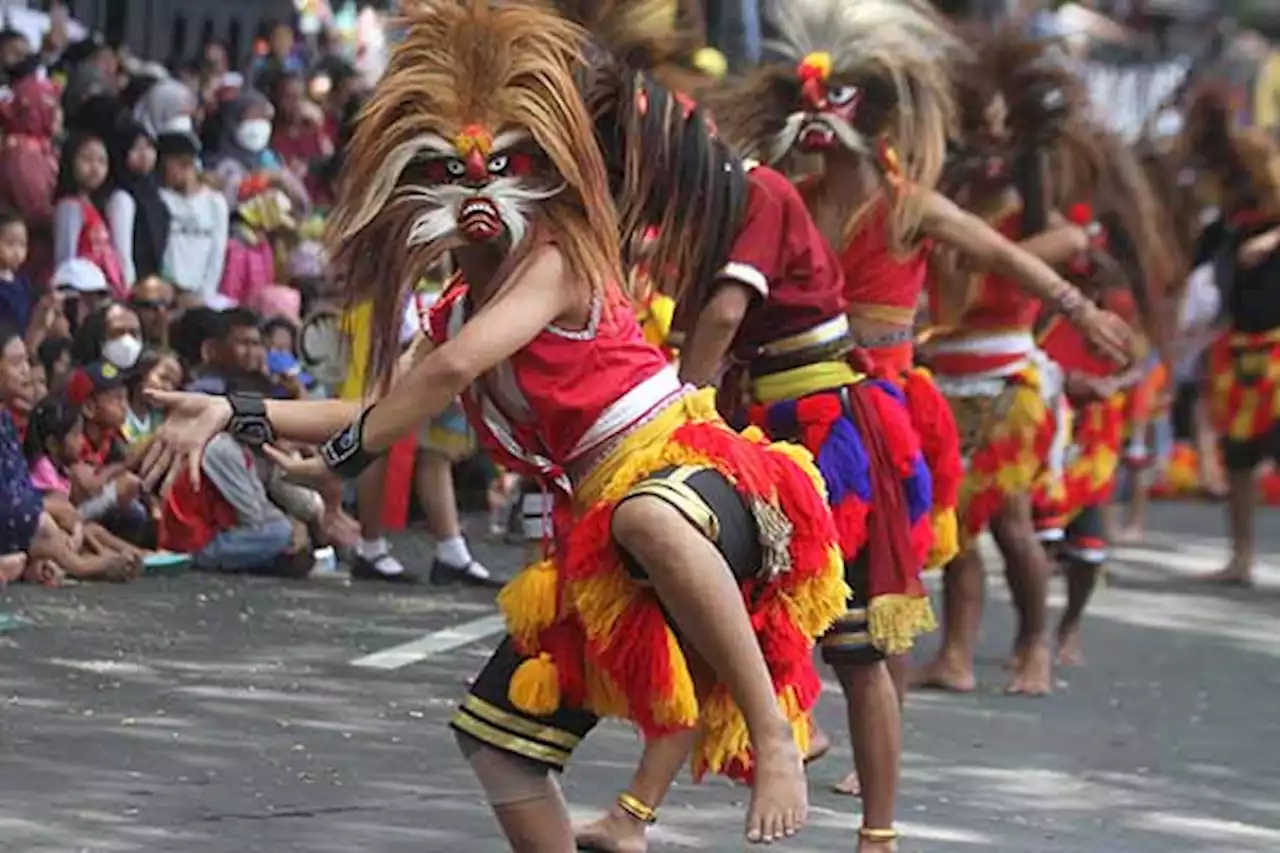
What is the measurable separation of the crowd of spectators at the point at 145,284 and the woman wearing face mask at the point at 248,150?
0.01 m

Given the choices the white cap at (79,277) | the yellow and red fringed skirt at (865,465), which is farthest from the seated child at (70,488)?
the yellow and red fringed skirt at (865,465)

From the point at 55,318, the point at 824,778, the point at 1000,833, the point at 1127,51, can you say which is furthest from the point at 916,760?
the point at 1127,51

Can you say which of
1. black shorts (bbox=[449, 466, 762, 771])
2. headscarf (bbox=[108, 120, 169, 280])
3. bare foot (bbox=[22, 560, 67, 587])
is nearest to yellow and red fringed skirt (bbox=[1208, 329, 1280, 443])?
headscarf (bbox=[108, 120, 169, 280])

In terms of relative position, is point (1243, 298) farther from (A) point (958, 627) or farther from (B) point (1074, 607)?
(A) point (958, 627)

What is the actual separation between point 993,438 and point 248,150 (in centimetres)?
708

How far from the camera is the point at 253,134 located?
15953mm

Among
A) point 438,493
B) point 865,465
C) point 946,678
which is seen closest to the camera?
point 865,465

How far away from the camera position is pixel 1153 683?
1029cm

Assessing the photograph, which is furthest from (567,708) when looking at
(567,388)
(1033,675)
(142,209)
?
(142,209)

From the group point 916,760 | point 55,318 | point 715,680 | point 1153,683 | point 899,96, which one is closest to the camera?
point 715,680

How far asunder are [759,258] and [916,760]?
208 cm

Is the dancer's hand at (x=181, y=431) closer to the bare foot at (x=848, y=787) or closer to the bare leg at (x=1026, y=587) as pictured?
the bare foot at (x=848, y=787)

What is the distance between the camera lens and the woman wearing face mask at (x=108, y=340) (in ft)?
39.4

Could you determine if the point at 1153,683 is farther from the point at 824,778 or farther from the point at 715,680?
the point at 715,680
